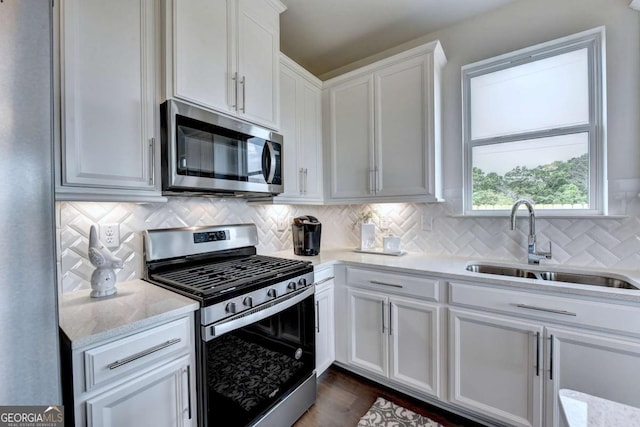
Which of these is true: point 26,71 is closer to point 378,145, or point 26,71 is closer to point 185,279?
point 185,279

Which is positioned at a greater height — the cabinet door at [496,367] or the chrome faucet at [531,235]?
the chrome faucet at [531,235]

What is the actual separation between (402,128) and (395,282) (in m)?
1.18

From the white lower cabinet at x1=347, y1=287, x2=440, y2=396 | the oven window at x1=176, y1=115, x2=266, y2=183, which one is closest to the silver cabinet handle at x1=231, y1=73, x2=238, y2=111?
the oven window at x1=176, y1=115, x2=266, y2=183

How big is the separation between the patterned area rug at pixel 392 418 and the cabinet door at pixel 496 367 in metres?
0.24

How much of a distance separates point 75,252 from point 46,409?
95 centimetres

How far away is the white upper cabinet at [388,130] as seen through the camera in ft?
6.46

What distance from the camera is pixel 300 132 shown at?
2262 mm

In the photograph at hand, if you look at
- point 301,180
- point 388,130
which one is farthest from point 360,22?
point 301,180

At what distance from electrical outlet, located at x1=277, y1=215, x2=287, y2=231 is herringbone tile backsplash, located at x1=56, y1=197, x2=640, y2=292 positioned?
0.01 meters

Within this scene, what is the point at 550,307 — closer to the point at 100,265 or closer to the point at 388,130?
the point at 388,130

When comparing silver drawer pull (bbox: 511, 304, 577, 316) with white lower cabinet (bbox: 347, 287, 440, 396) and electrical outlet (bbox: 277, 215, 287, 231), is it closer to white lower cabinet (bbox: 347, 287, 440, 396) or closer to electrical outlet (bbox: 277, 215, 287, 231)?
white lower cabinet (bbox: 347, 287, 440, 396)

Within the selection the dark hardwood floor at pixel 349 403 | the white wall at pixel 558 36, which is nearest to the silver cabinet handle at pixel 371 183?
the white wall at pixel 558 36

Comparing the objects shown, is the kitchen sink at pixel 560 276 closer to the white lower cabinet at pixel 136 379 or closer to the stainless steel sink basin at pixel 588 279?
the stainless steel sink basin at pixel 588 279

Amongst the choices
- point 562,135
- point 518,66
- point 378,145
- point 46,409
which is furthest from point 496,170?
point 46,409
